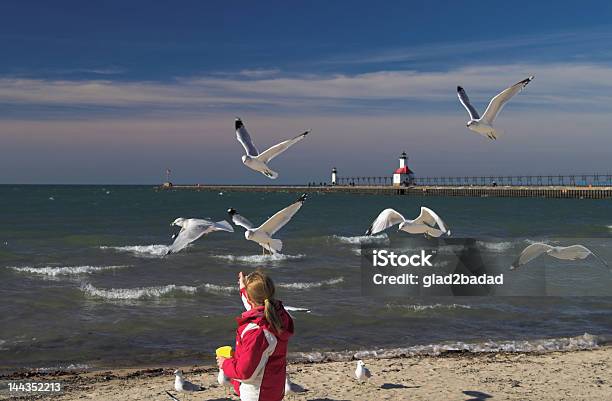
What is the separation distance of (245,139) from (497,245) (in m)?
24.5

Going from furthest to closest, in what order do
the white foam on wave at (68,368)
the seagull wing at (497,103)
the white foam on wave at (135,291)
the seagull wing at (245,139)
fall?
1. the white foam on wave at (135,291)
2. the white foam on wave at (68,368)
3. the seagull wing at (497,103)
4. the seagull wing at (245,139)

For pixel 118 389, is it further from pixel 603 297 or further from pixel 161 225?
pixel 161 225

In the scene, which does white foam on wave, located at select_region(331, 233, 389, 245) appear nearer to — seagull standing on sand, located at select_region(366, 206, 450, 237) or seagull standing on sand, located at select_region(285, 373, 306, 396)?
seagull standing on sand, located at select_region(366, 206, 450, 237)

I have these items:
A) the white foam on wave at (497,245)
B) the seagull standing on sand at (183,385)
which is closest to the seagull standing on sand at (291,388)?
the seagull standing on sand at (183,385)

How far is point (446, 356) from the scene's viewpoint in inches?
414

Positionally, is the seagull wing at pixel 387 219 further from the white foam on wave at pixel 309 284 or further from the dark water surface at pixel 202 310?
the white foam on wave at pixel 309 284

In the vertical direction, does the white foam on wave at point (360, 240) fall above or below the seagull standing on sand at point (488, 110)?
below

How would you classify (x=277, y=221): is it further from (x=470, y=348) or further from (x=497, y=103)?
(x=470, y=348)

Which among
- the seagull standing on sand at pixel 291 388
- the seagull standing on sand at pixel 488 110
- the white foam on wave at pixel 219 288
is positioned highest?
the seagull standing on sand at pixel 488 110


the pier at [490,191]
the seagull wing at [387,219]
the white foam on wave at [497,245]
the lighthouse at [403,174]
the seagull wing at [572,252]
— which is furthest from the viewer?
the lighthouse at [403,174]

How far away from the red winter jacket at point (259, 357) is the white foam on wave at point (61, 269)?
17613mm

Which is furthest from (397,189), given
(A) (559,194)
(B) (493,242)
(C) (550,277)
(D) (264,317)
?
(D) (264,317)

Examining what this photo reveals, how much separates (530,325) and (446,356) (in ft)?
12.0

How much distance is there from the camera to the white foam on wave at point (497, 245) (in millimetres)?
29167
